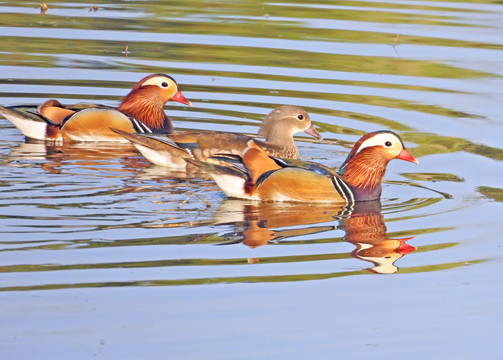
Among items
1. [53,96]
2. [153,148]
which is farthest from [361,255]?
[53,96]

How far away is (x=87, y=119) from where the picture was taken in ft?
40.5

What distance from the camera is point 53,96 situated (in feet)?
45.2

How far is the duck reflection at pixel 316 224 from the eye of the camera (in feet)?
27.6

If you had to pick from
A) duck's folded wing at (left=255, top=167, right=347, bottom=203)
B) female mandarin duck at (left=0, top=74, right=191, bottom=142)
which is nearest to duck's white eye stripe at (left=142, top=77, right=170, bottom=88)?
female mandarin duck at (left=0, top=74, right=191, bottom=142)

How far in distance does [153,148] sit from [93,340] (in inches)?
199

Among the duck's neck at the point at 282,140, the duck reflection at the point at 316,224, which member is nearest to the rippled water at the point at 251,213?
the duck reflection at the point at 316,224

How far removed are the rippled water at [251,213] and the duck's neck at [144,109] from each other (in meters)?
0.39

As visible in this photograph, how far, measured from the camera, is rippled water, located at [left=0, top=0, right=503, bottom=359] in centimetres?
669

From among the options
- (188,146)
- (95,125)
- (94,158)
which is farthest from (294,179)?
(95,125)

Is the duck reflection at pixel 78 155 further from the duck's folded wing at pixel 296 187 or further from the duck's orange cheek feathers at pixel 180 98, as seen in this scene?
the duck's folded wing at pixel 296 187

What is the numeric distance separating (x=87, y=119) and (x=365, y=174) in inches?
141

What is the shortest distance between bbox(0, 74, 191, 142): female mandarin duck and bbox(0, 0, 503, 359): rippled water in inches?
9.8

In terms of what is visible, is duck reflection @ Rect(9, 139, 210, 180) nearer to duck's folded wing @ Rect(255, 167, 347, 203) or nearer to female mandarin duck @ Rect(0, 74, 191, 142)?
female mandarin duck @ Rect(0, 74, 191, 142)

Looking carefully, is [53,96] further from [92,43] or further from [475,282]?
[475,282]
